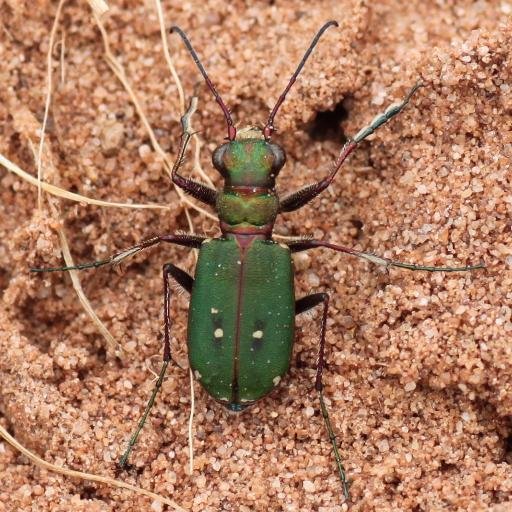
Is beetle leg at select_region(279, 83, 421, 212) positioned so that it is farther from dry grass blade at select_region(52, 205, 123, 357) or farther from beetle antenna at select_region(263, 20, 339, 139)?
dry grass blade at select_region(52, 205, 123, 357)

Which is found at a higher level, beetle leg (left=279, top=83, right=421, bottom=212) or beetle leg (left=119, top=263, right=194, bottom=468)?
beetle leg (left=279, top=83, right=421, bottom=212)

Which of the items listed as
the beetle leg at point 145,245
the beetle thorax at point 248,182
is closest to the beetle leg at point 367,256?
the beetle thorax at point 248,182

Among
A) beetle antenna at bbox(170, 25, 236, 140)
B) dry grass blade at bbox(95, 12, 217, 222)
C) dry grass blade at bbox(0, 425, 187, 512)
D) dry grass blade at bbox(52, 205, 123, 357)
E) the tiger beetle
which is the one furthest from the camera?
dry grass blade at bbox(95, 12, 217, 222)

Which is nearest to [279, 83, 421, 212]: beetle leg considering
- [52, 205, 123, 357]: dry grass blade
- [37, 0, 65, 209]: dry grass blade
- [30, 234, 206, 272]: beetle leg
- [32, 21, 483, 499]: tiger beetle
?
[32, 21, 483, 499]: tiger beetle

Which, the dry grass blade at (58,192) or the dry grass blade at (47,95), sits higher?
the dry grass blade at (47,95)

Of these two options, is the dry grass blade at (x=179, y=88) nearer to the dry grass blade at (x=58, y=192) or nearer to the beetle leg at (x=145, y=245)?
the dry grass blade at (x=58, y=192)

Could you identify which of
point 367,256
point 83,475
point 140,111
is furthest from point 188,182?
point 83,475
